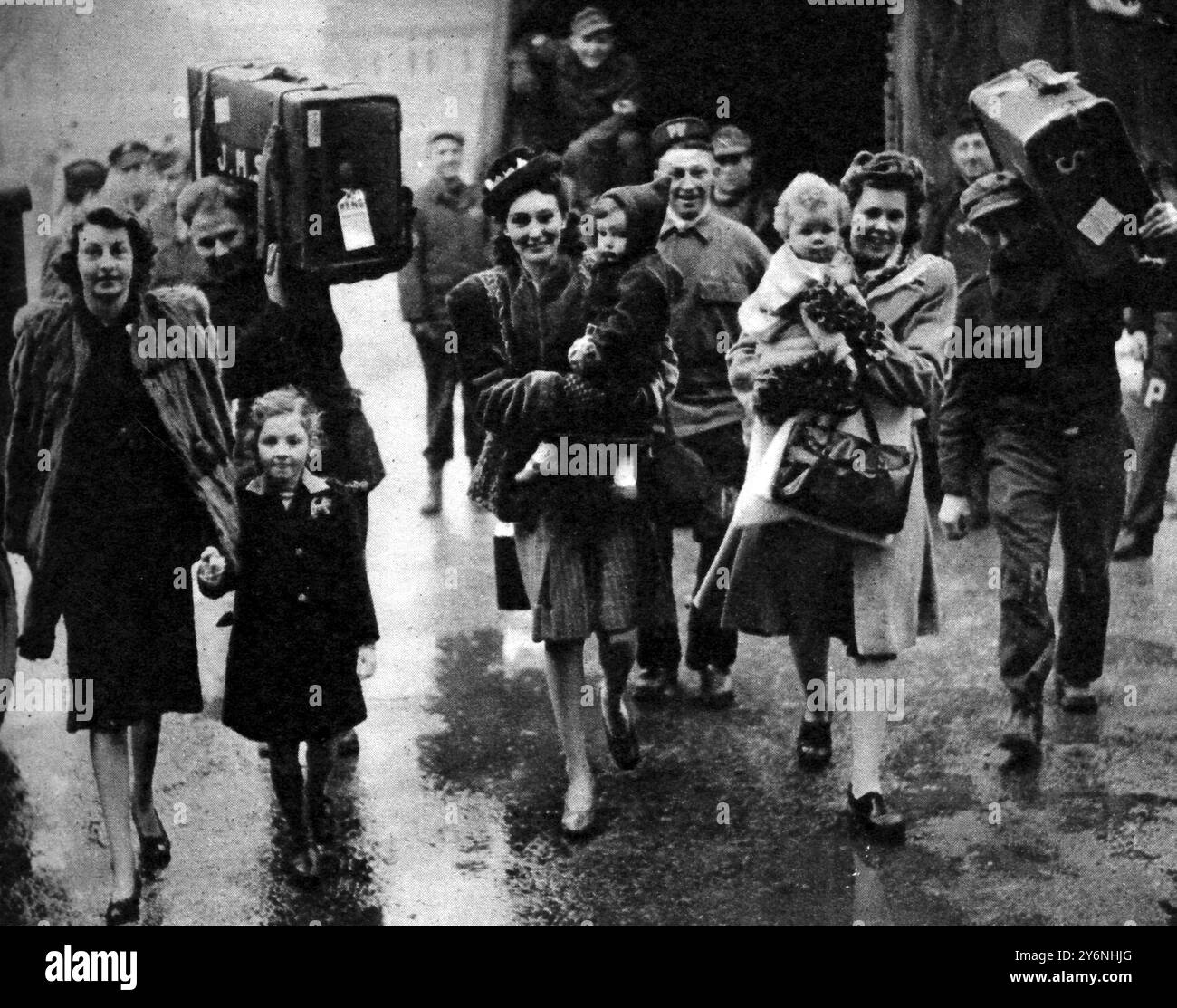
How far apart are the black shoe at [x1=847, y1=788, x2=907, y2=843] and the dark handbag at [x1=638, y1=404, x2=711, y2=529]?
93 cm

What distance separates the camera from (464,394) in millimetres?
5273

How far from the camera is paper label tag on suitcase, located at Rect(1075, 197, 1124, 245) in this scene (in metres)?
5.27

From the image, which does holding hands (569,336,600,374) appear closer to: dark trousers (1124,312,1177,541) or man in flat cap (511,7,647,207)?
man in flat cap (511,7,647,207)

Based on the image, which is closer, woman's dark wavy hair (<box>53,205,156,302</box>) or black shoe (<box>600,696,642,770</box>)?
woman's dark wavy hair (<box>53,205,156,302</box>)

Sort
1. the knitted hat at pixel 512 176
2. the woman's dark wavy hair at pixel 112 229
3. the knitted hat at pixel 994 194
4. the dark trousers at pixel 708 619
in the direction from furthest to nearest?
the dark trousers at pixel 708 619 → the knitted hat at pixel 994 194 → the knitted hat at pixel 512 176 → the woman's dark wavy hair at pixel 112 229

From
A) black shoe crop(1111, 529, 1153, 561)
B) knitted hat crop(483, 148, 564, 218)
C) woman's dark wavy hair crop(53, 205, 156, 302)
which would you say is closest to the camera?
woman's dark wavy hair crop(53, 205, 156, 302)

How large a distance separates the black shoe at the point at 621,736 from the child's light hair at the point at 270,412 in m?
1.16

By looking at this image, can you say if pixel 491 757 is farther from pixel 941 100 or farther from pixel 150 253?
pixel 941 100

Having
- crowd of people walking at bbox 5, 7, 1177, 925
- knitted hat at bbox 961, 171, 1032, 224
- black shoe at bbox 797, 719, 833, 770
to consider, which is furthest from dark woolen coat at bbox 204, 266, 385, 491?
knitted hat at bbox 961, 171, 1032, 224

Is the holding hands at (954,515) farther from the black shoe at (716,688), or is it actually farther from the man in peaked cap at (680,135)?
the man in peaked cap at (680,135)

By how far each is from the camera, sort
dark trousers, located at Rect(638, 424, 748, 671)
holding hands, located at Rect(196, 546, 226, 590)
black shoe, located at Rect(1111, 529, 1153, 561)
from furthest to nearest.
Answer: black shoe, located at Rect(1111, 529, 1153, 561) < dark trousers, located at Rect(638, 424, 748, 671) < holding hands, located at Rect(196, 546, 226, 590)

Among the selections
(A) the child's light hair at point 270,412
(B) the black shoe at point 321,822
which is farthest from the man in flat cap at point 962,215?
(B) the black shoe at point 321,822

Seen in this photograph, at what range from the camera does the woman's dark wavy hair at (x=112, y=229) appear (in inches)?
196
